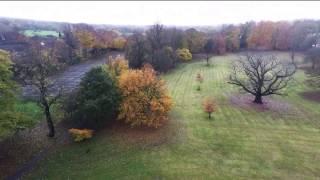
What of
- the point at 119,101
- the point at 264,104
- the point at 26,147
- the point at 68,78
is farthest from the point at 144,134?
the point at 68,78

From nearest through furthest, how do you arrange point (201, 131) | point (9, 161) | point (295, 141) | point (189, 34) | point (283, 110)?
1. point (9, 161)
2. point (295, 141)
3. point (201, 131)
4. point (283, 110)
5. point (189, 34)

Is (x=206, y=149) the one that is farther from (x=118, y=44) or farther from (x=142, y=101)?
(x=118, y=44)

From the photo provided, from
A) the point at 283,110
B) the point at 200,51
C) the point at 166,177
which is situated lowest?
the point at 166,177

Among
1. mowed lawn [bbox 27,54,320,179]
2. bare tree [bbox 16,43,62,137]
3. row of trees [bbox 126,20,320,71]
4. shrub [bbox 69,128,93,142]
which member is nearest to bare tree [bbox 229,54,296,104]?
mowed lawn [bbox 27,54,320,179]

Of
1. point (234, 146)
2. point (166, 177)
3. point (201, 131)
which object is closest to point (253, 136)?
point (234, 146)

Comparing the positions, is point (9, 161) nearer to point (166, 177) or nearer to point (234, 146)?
point (166, 177)
